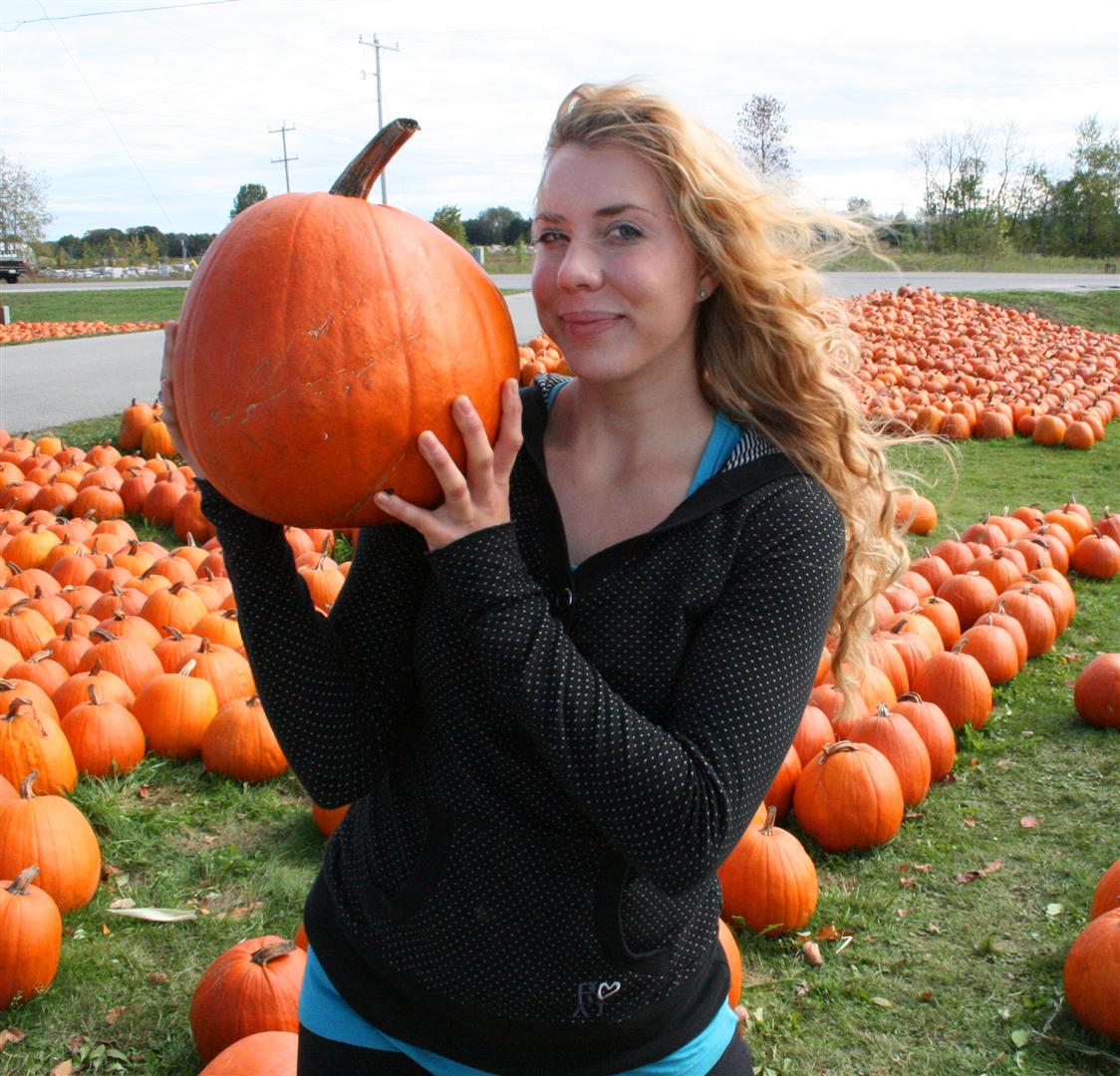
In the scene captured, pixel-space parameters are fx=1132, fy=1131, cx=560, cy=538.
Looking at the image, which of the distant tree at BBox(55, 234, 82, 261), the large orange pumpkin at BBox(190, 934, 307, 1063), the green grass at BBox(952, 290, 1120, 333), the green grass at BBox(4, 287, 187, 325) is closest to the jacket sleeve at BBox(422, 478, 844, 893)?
the large orange pumpkin at BBox(190, 934, 307, 1063)

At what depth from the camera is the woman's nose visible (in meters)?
1.80

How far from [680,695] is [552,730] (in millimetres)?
227

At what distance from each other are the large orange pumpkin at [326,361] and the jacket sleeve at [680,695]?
0.22 meters

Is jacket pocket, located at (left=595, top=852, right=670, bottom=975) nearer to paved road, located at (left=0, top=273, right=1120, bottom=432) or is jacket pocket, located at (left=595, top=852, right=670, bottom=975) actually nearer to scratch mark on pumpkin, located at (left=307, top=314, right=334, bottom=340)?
scratch mark on pumpkin, located at (left=307, top=314, right=334, bottom=340)

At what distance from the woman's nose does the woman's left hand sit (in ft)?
0.87

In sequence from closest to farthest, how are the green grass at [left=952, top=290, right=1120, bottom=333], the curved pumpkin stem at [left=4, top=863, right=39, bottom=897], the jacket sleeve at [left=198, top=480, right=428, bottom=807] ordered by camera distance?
the jacket sleeve at [left=198, top=480, right=428, bottom=807] < the curved pumpkin stem at [left=4, top=863, right=39, bottom=897] < the green grass at [left=952, top=290, right=1120, bottom=333]

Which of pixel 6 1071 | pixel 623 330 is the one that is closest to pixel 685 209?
pixel 623 330

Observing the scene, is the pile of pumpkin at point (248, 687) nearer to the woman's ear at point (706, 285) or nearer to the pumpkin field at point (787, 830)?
the pumpkin field at point (787, 830)

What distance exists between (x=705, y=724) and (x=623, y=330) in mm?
650

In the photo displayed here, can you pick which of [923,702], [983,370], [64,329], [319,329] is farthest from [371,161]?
[64,329]

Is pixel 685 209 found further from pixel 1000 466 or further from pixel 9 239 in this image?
pixel 9 239

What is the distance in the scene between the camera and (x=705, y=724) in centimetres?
169

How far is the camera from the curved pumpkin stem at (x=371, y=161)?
74.6 inches

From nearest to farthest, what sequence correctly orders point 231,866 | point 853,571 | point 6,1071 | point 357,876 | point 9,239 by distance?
point 357,876, point 853,571, point 6,1071, point 231,866, point 9,239
